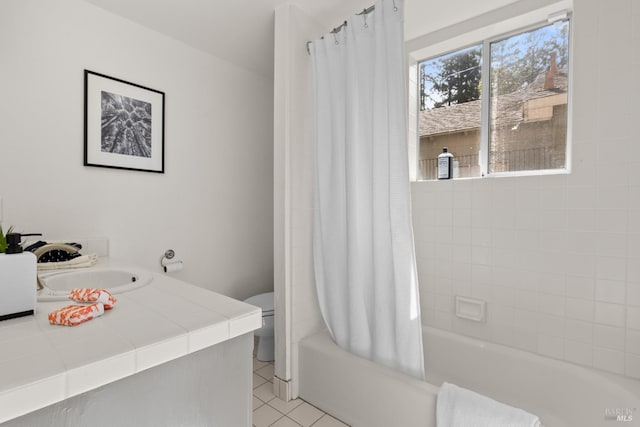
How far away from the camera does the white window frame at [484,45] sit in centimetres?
166

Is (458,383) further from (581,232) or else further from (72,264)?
(72,264)

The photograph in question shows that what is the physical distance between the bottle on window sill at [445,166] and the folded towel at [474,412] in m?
1.27

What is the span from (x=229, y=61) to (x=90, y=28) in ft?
3.05

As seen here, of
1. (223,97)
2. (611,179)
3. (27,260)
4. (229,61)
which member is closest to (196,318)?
(27,260)

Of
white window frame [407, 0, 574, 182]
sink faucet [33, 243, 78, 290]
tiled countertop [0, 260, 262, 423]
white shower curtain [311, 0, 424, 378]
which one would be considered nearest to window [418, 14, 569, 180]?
white window frame [407, 0, 574, 182]

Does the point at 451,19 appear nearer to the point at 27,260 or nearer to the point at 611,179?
the point at 611,179

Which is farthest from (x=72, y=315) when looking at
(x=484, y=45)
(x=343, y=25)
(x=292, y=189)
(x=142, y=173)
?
(x=484, y=45)

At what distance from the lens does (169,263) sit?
6.73ft

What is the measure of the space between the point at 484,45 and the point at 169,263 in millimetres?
2529

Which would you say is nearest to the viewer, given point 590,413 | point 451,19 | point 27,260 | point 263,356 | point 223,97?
point 27,260

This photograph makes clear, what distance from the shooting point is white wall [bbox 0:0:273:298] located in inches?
59.7

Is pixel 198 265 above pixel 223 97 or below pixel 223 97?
below

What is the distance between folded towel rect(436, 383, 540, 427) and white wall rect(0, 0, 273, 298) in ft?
5.80

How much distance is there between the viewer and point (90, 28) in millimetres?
1715
